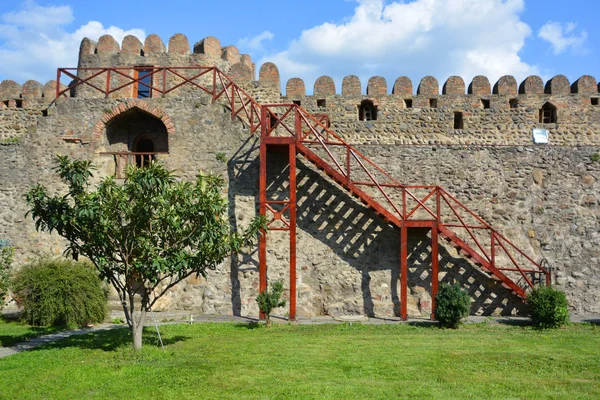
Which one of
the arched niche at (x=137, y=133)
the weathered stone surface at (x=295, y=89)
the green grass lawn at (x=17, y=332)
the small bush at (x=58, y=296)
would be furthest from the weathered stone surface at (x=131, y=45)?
the green grass lawn at (x=17, y=332)

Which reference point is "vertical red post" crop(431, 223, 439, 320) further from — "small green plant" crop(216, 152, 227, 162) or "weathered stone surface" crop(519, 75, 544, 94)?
"weathered stone surface" crop(519, 75, 544, 94)

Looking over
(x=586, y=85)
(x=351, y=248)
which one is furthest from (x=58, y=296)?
(x=586, y=85)

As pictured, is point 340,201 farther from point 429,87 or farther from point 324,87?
point 429,87

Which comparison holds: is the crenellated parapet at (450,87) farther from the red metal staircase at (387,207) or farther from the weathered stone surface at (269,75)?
the red metal staircase at (387,207)

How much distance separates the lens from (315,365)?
9562mm

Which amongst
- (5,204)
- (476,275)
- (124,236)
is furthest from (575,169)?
(5,204)

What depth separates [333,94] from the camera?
18.0m

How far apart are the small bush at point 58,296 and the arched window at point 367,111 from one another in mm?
9699

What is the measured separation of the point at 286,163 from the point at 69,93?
9.01 m

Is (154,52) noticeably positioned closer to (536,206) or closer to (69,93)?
(69,93)

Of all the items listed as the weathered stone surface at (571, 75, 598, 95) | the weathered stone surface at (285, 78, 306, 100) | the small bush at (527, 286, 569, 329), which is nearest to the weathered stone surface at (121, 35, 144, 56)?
the weathered stone surface at (285, 78, 306, 100)

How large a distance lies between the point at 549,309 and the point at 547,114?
26.1 feet

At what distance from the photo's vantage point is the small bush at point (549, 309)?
1294cm

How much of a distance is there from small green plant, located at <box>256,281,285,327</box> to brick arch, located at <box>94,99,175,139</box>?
5650mm
